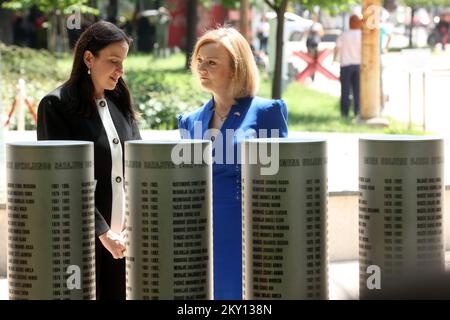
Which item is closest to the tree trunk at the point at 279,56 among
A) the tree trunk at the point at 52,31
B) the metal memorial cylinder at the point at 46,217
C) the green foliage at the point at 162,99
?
the green foliage at the point at 162,99

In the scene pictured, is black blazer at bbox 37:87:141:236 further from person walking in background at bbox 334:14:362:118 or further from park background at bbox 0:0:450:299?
person walking in background at bbox 334:14:362:118

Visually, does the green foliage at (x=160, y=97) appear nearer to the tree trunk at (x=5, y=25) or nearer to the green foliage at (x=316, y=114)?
the green foliage at (x=316, y=114)

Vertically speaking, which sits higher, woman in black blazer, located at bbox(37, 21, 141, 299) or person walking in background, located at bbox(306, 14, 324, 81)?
person walking in background, located at bbox(306, 14, 324, 81)

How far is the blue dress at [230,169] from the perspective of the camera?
410 centimetres

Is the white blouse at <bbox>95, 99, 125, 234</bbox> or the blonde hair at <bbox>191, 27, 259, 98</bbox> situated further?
the white blouse at <bbox>95, 99, 125, 234</bbox>

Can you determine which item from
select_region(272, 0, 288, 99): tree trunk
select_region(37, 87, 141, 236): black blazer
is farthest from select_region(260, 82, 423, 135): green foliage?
select_region(37, 87, 141, 236): black blazer

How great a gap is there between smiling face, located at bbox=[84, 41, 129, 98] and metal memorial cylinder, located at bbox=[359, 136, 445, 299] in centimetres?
190

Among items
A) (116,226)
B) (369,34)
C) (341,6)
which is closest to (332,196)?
(116,226)

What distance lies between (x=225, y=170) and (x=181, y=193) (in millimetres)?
1744

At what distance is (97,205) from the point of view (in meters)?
4.48

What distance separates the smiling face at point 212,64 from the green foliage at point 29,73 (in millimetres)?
12605

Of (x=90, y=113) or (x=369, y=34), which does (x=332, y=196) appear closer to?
(x=90, y=113)

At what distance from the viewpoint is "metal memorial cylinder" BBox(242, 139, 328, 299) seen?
2594 millimetres

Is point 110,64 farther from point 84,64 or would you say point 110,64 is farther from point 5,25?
point 5,25
